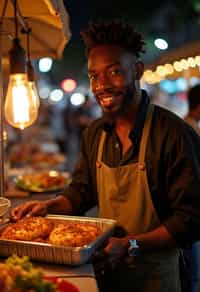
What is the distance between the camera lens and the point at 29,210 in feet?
7.64

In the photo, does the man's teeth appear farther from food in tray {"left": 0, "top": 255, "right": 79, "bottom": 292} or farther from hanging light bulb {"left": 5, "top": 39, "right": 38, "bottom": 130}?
food in tray {"left": 0, "top": 255, "right": 79, "bottom": 292}

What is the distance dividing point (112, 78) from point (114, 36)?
0.23 metres

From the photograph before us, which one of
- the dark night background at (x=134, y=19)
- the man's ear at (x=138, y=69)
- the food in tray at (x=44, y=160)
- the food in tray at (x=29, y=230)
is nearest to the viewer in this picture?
the food in tray at (x=29, y=230)

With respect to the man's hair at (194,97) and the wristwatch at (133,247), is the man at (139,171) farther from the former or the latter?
the man's hair at (194,97)

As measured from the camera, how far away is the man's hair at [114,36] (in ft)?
7.73

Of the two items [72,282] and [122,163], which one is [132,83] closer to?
[122,163]

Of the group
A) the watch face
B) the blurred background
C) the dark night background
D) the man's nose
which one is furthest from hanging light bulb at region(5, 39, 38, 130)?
the dark night background

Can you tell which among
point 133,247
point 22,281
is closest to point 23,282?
point 22,281

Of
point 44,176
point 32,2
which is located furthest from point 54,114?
point 32,2

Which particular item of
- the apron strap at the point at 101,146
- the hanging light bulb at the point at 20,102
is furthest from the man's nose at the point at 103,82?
the hanging light bulb at the point at 20,102

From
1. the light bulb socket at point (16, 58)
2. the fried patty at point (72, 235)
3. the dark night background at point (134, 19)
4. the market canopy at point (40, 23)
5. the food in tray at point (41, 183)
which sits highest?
the dark night background at point (134, 19)

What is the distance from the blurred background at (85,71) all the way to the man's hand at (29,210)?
258 centimetres

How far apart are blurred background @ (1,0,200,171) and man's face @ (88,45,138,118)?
87.7 inches

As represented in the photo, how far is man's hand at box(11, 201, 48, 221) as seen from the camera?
227cm
